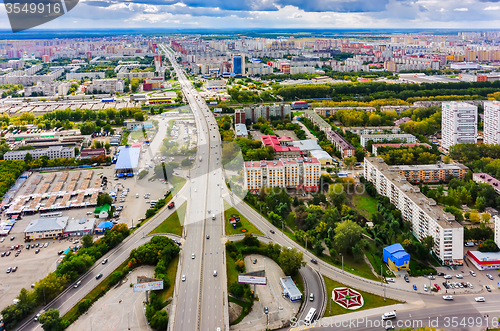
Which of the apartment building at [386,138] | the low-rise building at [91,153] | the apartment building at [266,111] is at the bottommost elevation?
the low-rise building at [91,153]

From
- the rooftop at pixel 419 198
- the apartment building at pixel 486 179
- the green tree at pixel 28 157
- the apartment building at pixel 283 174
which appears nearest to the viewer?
the rooftop at pixel 419 198

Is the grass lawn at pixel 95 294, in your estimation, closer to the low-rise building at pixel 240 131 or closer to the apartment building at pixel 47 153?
the apartment building at pixel 47 153

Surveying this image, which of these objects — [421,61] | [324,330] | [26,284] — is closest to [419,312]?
[324,330]

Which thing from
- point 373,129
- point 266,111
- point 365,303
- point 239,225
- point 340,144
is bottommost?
point 365,303

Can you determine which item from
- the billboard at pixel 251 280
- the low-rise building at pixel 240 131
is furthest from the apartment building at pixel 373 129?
the billboard at pixel 251 280

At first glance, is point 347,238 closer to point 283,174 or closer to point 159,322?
point 283,174

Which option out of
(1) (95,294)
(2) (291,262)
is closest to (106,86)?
(1) (95,294)

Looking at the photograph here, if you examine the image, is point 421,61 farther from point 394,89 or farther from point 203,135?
point 203,135
